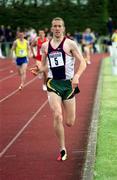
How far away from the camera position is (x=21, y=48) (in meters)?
20.4

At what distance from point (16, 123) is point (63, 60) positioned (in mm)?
4017

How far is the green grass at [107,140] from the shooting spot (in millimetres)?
7688

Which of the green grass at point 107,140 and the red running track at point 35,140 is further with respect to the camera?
the red running track at point 35,140

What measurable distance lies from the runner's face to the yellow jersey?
1169 cm

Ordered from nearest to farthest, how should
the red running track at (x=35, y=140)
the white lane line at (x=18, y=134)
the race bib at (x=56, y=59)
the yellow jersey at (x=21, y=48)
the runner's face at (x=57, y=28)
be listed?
the red running track at (x=35, y=140) → the runner's face at (x=57, y=28) → the race bib at (x=56, y=59) → the white lane line at (x=18, y=134) → the yellow jersey at (x=21, y=48)

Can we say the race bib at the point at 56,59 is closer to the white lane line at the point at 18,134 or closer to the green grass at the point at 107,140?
the green grass at the point at 107,140

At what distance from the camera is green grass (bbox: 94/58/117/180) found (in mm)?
7688

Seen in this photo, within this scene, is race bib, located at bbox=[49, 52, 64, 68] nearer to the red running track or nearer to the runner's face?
the runner's face

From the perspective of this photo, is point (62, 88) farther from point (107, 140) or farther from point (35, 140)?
point (35, 140)

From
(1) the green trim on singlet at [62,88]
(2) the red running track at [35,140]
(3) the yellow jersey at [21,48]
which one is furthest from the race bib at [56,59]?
(3) the yellow jersey at [21,48]

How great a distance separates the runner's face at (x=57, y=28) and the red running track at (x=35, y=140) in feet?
6.50

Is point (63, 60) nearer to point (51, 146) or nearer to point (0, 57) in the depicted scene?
point (51, 146)

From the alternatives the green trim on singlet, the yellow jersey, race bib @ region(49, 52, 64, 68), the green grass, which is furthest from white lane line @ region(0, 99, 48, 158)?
the yellow jersey

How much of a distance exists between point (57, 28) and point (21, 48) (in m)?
11.8
